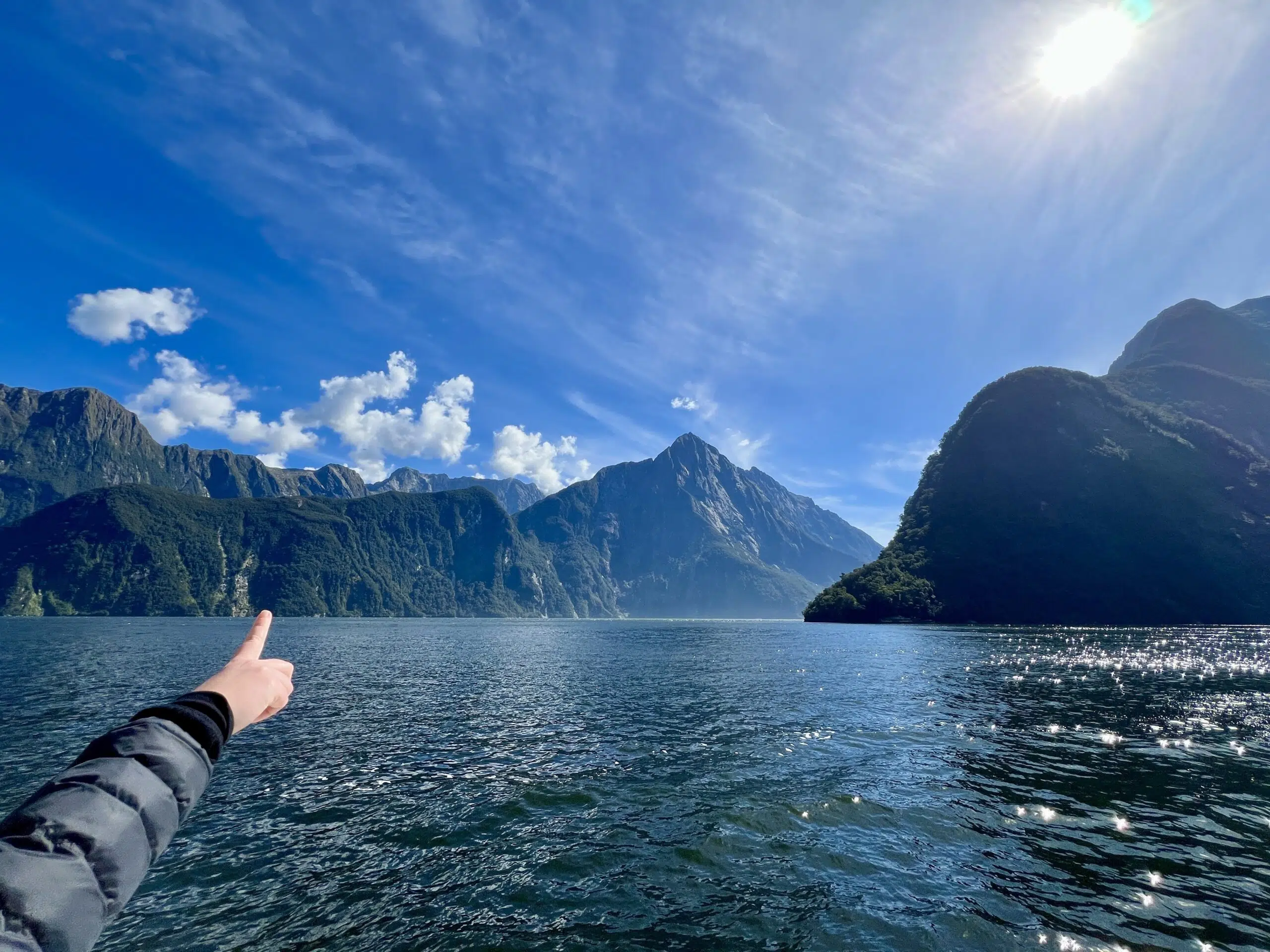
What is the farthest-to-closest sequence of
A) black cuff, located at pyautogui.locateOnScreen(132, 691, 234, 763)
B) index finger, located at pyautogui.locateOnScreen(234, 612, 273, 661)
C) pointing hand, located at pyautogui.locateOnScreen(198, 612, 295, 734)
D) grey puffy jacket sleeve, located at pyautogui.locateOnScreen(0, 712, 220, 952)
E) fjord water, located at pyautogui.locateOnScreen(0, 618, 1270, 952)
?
fjord water, located at pyautogui.locateOnScreen(0, 618, 1270, 952) → index finger, located at pyautogui.locateOnScreen(234, 612, 273, 661) → pointing hand, located at pyautogui.locateOnScreen(198, 612, 295, 734) → black cuff, located at pyautogui.locateOnScreen(132, 691, 234, 763) → grey puffy jacket sleeve, located at pyautogui.locateOnScreen(0, 712, 220, 952)

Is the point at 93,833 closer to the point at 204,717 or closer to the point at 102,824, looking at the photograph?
the point at 102,824

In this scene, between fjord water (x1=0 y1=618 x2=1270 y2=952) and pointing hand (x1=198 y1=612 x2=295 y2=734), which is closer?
pointing hand (x1=198 y1=612 x2=295 y2=734)

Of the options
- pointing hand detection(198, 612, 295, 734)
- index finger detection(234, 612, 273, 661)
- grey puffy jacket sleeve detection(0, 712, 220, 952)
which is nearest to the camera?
grey puffy jacket sleeve detection(0, 712, 220, 952)

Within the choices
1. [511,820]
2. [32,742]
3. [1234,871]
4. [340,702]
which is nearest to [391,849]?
[511,820]

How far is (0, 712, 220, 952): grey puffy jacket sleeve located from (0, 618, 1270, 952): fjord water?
559 inches

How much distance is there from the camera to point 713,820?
2106 cm

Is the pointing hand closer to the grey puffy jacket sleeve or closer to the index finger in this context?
the index finger

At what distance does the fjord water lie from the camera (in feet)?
48.4

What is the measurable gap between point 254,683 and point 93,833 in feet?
4.70

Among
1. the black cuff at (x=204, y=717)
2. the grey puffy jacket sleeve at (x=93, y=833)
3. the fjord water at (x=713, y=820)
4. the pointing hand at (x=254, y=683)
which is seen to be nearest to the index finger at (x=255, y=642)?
the pointing hand at (x=254, y=683)

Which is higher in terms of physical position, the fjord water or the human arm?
the human arm

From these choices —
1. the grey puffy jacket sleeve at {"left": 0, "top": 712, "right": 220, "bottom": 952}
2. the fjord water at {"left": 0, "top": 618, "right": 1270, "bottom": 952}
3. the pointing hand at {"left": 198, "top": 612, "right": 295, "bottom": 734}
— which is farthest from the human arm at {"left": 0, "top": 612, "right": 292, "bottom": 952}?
the fjord water at {"left": 0, "top": 618, "right": 1270, "bottom": 952}

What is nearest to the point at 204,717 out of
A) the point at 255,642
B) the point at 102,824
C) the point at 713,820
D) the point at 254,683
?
the point at 254,683

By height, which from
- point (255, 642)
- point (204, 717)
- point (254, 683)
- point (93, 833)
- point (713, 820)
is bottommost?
point (713, 820)
